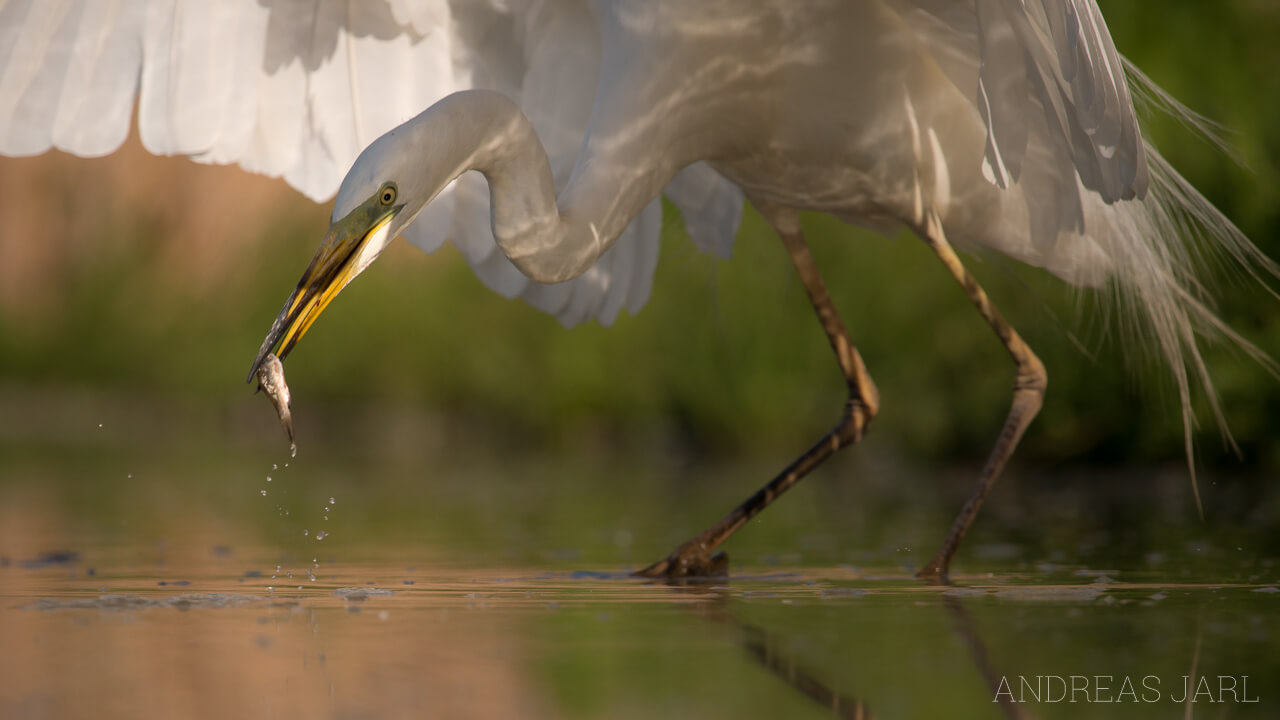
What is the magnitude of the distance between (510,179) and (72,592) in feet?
4.39

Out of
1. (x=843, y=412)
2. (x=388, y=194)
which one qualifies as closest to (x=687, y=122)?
(x=388, y=194)

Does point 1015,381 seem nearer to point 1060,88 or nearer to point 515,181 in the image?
point 1060,88

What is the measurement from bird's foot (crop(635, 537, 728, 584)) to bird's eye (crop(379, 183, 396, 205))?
4.70ft

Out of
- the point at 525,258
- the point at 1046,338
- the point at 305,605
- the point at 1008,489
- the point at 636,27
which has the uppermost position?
the point at 636,27

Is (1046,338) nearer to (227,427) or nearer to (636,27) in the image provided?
(636,27)

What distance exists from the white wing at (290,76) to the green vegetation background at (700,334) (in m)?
1.01

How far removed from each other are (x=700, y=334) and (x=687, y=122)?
468 cm

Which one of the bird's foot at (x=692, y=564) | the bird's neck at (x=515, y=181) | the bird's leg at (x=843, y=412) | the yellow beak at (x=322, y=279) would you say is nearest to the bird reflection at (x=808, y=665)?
the bird's foot at (x=692, y=564)

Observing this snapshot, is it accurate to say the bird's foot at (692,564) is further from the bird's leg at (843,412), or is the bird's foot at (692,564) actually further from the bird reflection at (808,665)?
the bird reflection at (808,665)

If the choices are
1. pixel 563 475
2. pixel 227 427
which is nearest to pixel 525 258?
pixel 563 475

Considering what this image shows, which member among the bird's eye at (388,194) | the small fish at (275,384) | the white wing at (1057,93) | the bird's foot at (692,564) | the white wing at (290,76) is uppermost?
the white wing at (290,76)

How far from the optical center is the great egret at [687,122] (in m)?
3.89

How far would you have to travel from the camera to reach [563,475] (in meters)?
7.95

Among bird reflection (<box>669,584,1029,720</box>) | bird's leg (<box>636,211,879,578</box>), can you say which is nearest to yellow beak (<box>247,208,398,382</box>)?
bird reflection (<box>669,584,1029,720</box>)
